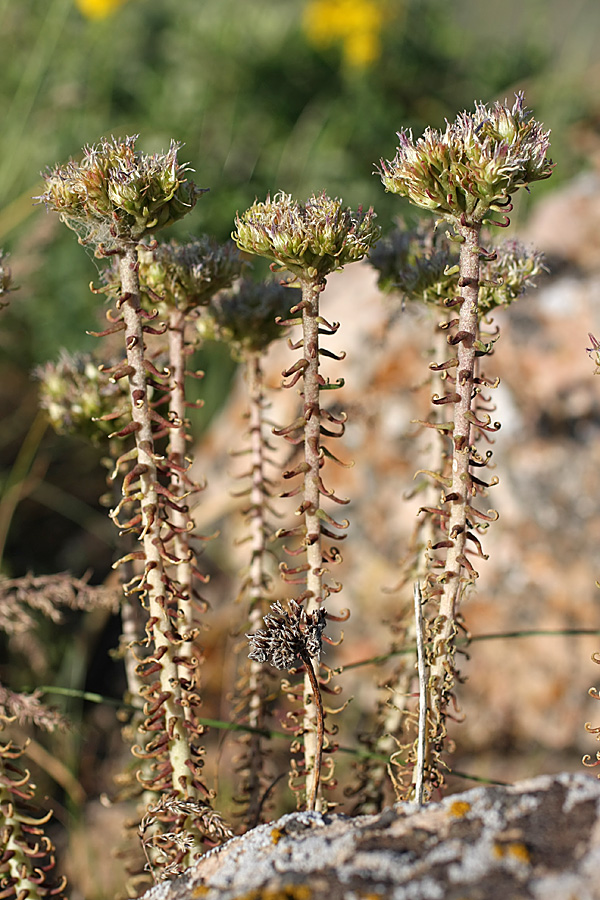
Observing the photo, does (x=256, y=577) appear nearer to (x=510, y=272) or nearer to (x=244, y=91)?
(x=510, y=272)

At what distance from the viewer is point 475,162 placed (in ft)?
5.04

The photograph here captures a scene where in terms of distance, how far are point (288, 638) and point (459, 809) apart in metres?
0.47

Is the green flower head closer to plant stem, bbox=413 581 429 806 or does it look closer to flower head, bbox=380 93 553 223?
flower head, bbox=380 93 553 223

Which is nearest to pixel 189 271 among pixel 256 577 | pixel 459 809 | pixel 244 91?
pixel 256 577

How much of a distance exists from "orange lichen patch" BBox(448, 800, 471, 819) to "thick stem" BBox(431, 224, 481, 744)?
32 centimetres

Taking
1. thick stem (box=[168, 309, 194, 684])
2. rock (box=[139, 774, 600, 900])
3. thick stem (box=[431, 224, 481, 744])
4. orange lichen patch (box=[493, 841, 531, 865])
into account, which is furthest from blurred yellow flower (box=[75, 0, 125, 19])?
orange lichen patch (box=[493, 841, 531, 865])

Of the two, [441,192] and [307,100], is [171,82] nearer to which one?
[307,100]

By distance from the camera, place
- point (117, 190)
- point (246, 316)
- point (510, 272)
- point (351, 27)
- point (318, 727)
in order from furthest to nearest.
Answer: point (351, 27)
point (246, 316)
point (510, 272)
point (318, 727)
point (117, 190)

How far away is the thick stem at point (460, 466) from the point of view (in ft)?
5.35

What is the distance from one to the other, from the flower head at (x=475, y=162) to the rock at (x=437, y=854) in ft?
3.82

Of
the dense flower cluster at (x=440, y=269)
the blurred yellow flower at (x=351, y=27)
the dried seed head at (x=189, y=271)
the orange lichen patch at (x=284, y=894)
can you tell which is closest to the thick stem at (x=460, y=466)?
the dense flower cluster at (x=440, y=269)

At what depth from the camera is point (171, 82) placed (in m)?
9.61

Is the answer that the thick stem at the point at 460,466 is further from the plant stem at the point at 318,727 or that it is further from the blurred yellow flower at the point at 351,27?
the blurred yellow flower at the point at 351,27

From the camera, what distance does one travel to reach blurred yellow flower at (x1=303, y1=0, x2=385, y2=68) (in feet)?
31.4
